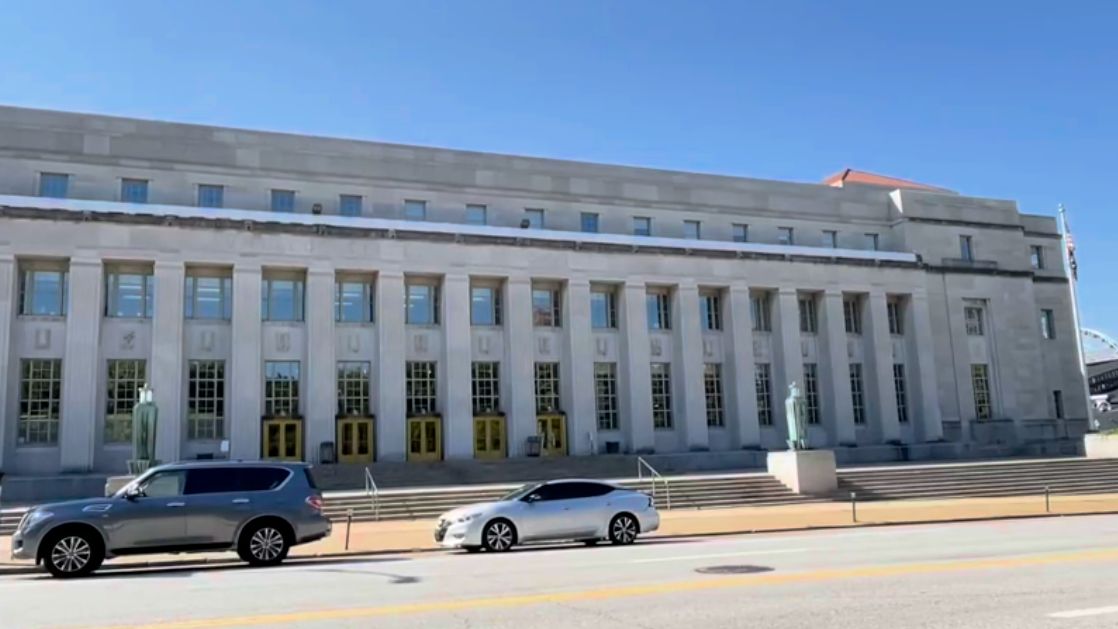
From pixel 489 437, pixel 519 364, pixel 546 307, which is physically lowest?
pixel 489 437

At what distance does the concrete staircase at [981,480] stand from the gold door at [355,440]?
1881 cm

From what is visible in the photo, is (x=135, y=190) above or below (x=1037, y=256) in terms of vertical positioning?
above

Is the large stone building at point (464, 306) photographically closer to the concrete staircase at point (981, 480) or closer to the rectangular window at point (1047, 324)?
the rectangular window at point (1047, 324)

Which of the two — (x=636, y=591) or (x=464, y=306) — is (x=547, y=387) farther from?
(x=636, y=591)

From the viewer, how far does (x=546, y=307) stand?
41000 mm

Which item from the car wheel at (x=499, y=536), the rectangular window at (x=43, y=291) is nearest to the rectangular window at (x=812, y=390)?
the car wheel at (x=499, y=536)

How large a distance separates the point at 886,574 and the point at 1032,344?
46044 mm

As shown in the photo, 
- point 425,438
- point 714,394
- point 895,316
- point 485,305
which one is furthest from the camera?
point 895,316

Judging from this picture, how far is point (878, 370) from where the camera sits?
1777 inches

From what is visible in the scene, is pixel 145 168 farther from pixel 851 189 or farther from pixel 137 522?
pixel 851 189

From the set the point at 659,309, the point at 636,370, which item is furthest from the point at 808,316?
the point at 636,370

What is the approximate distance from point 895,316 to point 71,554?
4329 centimetres

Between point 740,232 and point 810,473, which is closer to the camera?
point 810,473

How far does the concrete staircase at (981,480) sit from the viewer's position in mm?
29844
